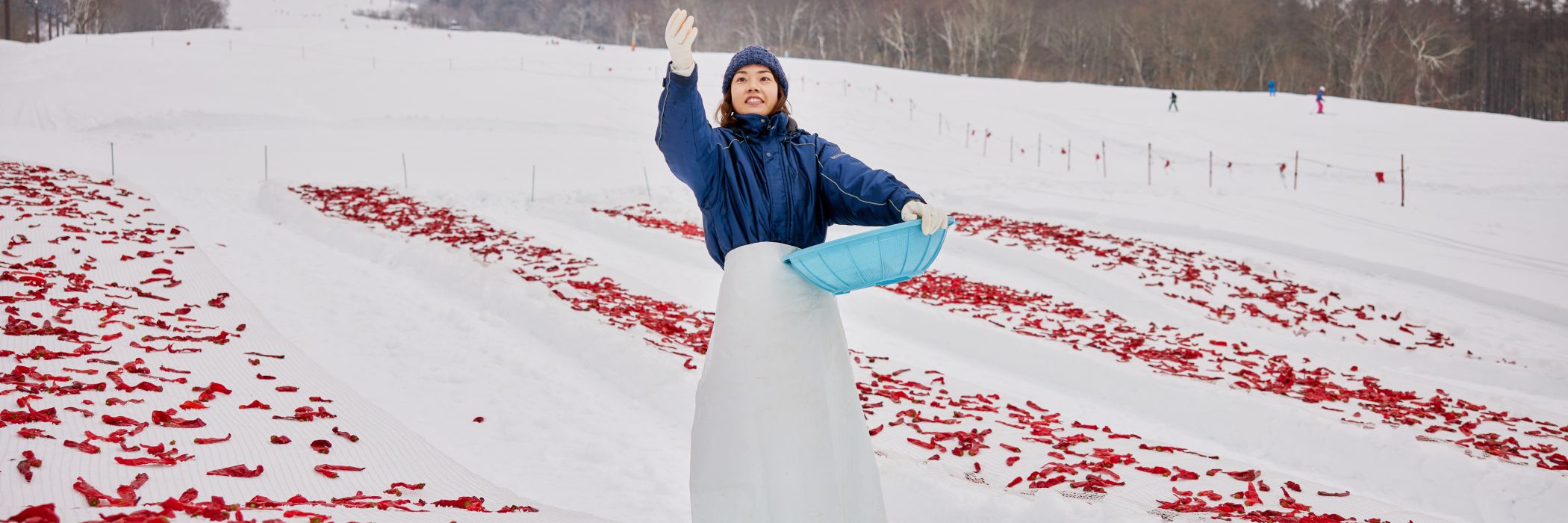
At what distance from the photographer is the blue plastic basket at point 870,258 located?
2424 mm

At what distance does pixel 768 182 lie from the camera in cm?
274

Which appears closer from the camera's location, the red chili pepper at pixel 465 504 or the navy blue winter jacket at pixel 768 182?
the navy blue winter jacket at pixel 768 182

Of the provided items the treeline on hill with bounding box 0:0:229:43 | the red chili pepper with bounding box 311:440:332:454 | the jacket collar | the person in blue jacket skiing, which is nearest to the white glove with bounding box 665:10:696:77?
the person in blue jacket skiing

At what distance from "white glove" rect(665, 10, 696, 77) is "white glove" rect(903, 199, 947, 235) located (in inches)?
28.1

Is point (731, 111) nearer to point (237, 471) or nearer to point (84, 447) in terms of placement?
point (237, 471)

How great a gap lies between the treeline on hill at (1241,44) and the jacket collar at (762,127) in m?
48.8

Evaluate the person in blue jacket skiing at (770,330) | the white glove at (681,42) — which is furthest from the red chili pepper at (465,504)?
the white glove at (681,42)

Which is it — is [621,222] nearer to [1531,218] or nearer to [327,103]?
[327,103]

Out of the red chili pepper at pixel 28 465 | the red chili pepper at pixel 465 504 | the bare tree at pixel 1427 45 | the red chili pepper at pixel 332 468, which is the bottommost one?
the red chili pepper at pixel 465 504

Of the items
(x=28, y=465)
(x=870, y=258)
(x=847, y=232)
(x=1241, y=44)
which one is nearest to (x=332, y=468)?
(x=28, y=465)

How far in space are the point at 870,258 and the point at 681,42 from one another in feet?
2.57

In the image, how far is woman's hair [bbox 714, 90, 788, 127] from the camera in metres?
2.89

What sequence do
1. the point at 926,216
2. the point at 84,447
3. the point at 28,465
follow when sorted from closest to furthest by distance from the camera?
the point at 926,216 → the point at 28,465 → the point at 84,447

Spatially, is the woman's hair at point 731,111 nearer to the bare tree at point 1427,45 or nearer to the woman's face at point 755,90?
the woman's face at point 755,90
